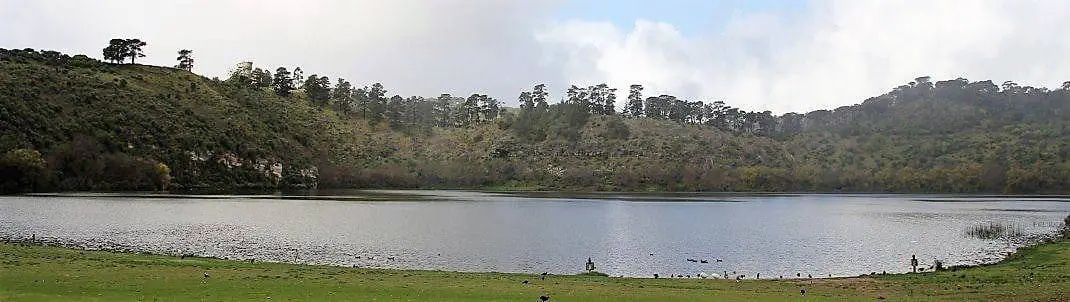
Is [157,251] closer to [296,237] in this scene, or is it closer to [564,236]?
[296,237]

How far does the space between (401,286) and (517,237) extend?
34.4 meters

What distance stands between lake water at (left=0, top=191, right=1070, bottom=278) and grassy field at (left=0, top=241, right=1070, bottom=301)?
9.31 m

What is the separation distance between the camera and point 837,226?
79250 mm

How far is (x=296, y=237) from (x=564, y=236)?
66.5ft

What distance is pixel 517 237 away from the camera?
60.7 m

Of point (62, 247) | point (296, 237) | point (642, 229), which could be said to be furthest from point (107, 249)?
point (642, 229)

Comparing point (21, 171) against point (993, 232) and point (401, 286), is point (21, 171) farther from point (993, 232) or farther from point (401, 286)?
point (993, 232)

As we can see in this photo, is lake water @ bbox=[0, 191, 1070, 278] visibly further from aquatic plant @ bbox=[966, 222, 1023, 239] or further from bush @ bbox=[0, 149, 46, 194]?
bush @ bbox=[0, 149, 46, 194]

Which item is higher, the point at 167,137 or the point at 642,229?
the point at 167,137

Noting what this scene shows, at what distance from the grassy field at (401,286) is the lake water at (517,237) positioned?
30.6 feet

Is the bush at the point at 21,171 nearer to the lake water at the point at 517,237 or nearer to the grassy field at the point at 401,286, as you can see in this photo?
the lake water at the point at 517,237

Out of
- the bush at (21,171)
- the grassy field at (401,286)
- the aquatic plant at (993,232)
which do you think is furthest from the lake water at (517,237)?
the bush at (21,171)

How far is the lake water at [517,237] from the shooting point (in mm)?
45625

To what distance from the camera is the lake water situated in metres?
45.6
